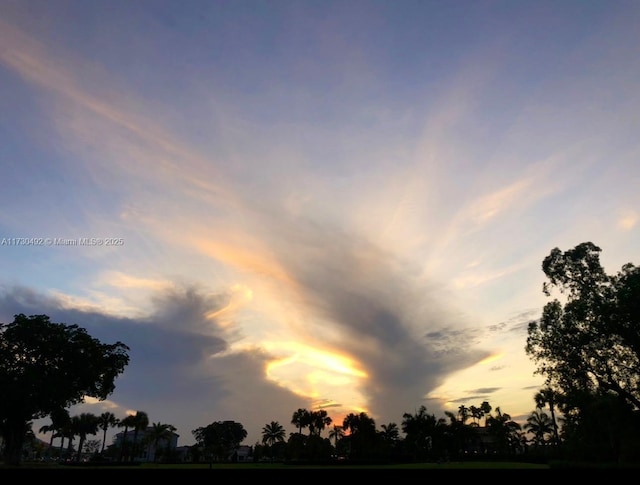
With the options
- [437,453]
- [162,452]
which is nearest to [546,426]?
[437,453]

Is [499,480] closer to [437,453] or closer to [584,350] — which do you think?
[584,350]

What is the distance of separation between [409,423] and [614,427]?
6925 cm

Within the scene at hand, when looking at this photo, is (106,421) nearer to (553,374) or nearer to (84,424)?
(84,424)

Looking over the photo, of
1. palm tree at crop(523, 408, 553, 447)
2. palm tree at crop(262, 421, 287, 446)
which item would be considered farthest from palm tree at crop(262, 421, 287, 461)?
palm tree at crop(523, 408, 553, 447)

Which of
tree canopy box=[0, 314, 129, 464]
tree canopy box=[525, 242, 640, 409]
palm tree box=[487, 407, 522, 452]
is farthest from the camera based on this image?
palm tree box=[487, 407, 522, 452]

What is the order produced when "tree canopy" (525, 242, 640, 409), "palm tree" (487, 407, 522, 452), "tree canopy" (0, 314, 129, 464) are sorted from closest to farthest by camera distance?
1. "tree canopy" (525, 242, 640, 409)
2. "tree canopy" (0, 314, 129, 464)
3. "palm tree" (487, 407, 522, 452)

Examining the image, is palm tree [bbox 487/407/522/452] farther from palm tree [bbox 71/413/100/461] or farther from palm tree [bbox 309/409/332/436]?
palm tree [bbox 71/413/100/461]

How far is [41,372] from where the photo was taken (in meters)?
49.7

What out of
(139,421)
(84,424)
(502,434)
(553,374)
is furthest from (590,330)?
(84,424)

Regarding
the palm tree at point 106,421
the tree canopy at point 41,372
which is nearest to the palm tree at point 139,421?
the palm tree at point 106,421

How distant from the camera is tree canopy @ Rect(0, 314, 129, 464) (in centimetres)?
4688

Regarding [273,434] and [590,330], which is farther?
[273,434]

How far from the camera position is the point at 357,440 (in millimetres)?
96750

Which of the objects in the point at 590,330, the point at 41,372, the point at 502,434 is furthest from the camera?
the point at 502,434
